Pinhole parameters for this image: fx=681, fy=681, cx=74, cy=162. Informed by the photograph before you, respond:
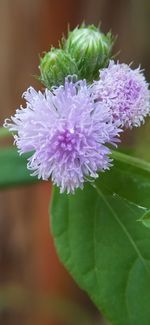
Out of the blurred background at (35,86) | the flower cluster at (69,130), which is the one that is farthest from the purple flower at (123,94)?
the blurred background at (35,86)

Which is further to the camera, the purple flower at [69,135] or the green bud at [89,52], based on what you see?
the green bud at [89,52]

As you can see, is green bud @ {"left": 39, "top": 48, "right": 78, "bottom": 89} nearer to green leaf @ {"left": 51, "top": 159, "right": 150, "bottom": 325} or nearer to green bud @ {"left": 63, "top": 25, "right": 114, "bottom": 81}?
green bud @ {"left": 63, "top": 25, "right": 114, "bottom": 81}

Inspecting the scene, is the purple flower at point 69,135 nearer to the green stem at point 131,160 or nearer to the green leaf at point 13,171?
the green stem at point 131,160

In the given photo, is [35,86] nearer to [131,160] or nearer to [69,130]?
[131,160]

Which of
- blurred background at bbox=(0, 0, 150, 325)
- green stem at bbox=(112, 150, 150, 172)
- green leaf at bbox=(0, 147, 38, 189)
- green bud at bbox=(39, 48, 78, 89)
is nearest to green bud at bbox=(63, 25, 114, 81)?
green bud at bbox=(39, 48, 78, 89)

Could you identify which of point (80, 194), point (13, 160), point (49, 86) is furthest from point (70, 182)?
point (13, 160)

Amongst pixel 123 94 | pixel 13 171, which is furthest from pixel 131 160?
pixel 13 171
